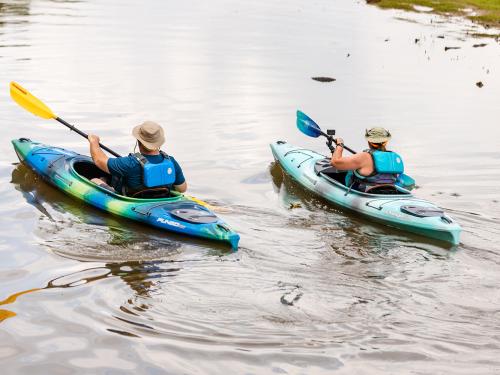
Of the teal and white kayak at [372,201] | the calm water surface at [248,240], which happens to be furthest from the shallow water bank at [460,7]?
the teal and white kayak at [372,201]

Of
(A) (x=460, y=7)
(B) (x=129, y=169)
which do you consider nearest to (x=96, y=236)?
(B) (x=129, y=169)

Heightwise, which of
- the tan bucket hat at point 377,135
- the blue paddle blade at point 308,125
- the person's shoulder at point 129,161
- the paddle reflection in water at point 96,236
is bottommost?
the paddle reflection in water at point 96,236

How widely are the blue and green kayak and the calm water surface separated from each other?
0.17 m

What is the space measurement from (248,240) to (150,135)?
5.15 ft

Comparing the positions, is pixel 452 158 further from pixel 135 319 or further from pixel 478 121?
pixel 135 319

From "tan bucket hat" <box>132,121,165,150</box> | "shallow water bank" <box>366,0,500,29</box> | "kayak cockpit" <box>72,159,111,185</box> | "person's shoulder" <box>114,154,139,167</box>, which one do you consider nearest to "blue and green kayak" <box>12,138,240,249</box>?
"kayak cockpit" <box>72,159,111,185</box>

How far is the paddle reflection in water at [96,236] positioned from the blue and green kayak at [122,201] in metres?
0.10

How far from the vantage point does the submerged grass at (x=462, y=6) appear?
33.2 meters

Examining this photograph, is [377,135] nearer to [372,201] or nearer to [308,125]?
[372,201]

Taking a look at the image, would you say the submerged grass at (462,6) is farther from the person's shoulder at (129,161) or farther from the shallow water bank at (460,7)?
the person's shoulder at (129,161)

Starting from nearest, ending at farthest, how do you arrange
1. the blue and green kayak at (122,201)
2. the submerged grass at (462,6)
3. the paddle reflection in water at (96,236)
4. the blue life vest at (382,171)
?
1. the paddle reflection in water at (96,236)
2. the blue and green kayak at (122,201)
3. the blue life vest at (382,171)
4. the submerged grass at (462,6)

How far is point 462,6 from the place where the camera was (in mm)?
37281

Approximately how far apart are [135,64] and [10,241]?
11918 mm

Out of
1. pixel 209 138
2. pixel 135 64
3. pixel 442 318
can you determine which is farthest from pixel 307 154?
pixel 135 64
